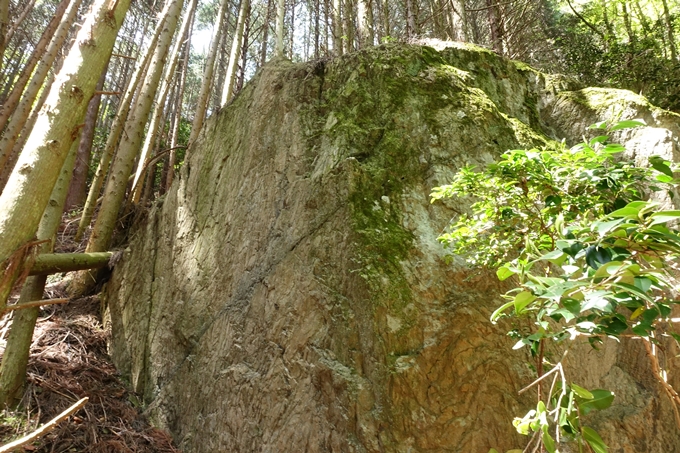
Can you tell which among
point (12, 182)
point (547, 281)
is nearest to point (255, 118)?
point (12, 182)

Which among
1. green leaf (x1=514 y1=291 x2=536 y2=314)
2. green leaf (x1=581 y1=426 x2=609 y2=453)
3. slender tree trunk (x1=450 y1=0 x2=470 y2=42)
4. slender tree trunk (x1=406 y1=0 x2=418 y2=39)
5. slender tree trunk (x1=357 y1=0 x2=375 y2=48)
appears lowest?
green leaf (x1=581 y1=426 x2=609 y2=453)

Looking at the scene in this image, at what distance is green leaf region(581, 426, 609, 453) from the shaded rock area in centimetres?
155

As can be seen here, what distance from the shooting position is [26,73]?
6.47 m

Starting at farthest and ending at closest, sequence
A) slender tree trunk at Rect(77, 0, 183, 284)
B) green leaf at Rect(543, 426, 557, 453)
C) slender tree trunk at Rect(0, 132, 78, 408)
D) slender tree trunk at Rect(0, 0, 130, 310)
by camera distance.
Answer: slender tree trunk at Rect(77, 0, 183, 284)
slender tree trunk at Rect(0, 132, 78, 408)
slender tree trunk at Rect(0, 0, 130, 310)
green leaf at Rect(543, 426, 557, 453)

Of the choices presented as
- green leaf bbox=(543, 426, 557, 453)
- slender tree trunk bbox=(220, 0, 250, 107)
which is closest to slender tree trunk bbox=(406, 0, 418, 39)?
slender tree trunk bbox=(220, 0, 250, 107)

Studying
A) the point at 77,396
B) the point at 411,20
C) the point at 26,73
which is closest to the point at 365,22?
the point at 411,20

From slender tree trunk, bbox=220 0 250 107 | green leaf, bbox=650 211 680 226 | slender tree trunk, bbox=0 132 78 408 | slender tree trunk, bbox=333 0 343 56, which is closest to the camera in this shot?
green leaf, bbox=650 211 680 226

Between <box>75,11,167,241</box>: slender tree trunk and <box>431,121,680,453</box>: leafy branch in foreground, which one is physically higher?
<box>75,11,167,241</box>: slender tree trunk

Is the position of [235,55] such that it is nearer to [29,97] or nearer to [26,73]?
[26,73]

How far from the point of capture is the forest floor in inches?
113

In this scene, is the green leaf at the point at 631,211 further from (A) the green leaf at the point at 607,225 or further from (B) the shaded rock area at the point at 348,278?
(B) the shaded rock area at the point at 348,278

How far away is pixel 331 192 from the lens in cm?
299

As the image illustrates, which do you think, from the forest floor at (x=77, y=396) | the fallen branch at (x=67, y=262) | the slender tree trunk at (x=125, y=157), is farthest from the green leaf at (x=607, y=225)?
the slender tree trunk at (x=125, y=157)

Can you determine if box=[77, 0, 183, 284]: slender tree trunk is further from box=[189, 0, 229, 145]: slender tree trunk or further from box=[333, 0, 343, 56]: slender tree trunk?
box=[333, 0, 343, 56]: slender tree trunk
